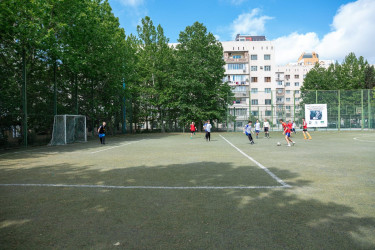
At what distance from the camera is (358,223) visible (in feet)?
11.8

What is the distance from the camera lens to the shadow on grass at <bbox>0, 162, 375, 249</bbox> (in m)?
3.11

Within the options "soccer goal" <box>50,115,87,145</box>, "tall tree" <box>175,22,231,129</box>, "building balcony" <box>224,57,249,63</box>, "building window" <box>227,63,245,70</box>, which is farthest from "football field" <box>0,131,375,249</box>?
"building balcony" <box>224,57,249,63</box>

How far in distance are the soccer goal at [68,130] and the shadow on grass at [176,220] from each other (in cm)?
1464

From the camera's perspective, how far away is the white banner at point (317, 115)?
34750 mm

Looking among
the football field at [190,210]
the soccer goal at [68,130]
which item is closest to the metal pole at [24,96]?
the soccer goal at [68,130]

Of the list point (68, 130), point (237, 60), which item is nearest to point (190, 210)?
point (68, 130)

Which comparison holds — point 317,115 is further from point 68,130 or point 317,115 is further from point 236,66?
point 68,130

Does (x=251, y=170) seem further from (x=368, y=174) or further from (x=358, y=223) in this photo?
(x=358, y=223)

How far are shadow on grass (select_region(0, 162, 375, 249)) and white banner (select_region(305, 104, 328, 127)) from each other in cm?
3211

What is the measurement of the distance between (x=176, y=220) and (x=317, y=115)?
35792 millimetres

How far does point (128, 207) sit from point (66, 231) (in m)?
1.15

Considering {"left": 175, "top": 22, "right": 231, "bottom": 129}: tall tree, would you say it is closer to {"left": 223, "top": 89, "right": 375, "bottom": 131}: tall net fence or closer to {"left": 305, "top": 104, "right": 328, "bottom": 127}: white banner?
{"left": 223, "top": 89, "right": 375, "bottom": 131}: tall net fence

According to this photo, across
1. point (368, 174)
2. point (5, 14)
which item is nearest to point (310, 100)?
point (368, 174)

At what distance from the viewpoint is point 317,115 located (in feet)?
114
